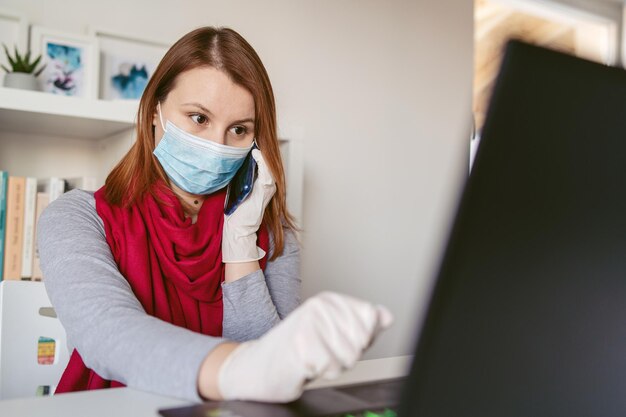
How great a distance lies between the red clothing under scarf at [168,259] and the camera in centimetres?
115

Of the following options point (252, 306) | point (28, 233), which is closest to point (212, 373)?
point (252, 306)

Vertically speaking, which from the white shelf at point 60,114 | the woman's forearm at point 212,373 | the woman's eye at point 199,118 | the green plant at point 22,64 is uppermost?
the green plant at point 22,64

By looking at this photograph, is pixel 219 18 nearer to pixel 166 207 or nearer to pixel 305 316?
pixel 166 207

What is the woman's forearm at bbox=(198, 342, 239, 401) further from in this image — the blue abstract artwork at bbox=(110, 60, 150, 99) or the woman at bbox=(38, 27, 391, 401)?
the blue abstract artwork at bbox=(110, 60, 150, 99)

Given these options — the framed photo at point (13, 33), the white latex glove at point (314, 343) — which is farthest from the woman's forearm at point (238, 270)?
the framed photo at point (13, 33)

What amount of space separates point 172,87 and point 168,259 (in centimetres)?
36

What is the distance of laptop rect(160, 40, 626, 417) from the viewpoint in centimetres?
33

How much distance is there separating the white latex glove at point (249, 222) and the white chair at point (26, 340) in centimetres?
38

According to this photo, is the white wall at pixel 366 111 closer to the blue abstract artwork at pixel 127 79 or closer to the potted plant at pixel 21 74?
the blue abstract artwork at pixel 127 79

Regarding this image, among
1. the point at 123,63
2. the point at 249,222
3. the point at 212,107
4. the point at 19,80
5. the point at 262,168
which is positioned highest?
the point at 123,63

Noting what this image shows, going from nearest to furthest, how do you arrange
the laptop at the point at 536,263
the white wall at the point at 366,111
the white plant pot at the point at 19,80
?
the laptop at the point at 536,263 → the white plant pot at the point at 19,80 → the white wall at the point at 366,111

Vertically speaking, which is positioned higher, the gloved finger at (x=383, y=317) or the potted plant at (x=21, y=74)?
the potted plant at (x=21, y=74)

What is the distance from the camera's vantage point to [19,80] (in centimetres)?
169

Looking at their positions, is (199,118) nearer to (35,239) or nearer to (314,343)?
(35,239)
